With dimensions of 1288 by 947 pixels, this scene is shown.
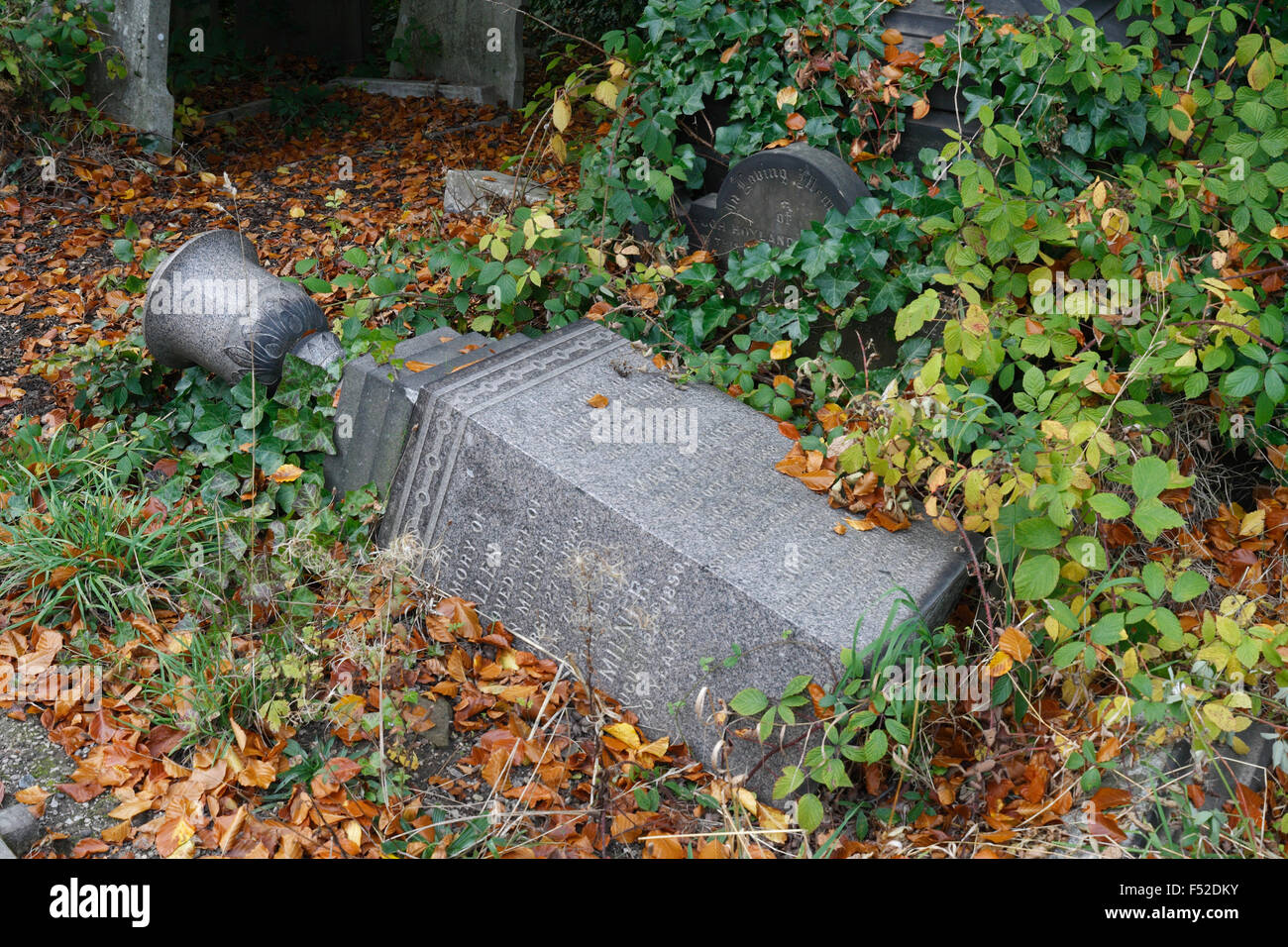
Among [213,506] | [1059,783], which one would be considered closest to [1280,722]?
[1059,783]

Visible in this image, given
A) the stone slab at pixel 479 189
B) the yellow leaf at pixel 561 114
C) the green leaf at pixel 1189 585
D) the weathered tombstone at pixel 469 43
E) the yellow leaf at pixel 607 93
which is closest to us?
the green leaf at pixel 1189 585

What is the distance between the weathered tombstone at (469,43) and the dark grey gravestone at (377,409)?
5.61m

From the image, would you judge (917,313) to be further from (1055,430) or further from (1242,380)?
(1242,380)

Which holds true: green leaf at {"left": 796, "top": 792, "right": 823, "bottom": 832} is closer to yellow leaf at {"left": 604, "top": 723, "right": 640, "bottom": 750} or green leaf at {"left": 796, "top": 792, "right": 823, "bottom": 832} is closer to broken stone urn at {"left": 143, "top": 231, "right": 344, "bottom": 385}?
yellow leaf at {"left": 604, "top": 723, "right": 640, "bottom": 750}

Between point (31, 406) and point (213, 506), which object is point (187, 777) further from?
point (31, 406)

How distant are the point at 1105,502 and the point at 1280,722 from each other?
0.84 m

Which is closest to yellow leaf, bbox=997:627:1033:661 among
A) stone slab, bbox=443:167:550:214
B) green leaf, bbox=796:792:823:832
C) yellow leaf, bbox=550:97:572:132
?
green leaf, bbox=796:792:823:832

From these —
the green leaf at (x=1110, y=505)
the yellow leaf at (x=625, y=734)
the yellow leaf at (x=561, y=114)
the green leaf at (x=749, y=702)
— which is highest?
the yellow leaf at (x=561, y=114)

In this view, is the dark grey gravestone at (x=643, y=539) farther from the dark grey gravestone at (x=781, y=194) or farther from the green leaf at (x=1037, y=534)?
the dark grey gravestone at (x=781, y=194)

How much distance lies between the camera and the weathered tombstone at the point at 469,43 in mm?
8555

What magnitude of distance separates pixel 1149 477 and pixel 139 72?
6.63 m

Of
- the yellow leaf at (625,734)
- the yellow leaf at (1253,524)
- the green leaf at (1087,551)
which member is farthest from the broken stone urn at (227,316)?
the yellow leaf at (1253,524)

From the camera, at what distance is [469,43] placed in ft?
28.8

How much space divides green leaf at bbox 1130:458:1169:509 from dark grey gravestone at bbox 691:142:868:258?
5.80 ft
